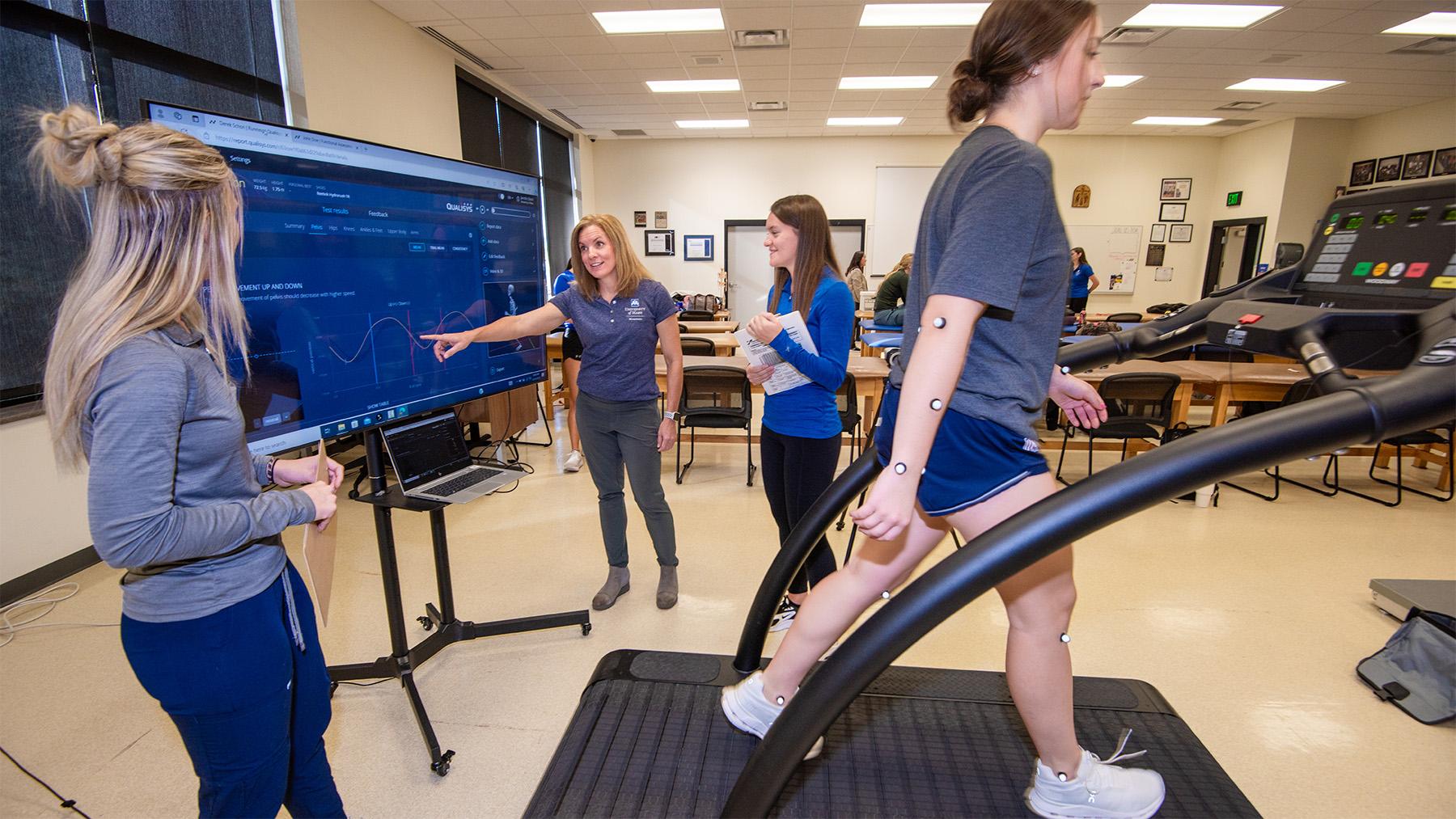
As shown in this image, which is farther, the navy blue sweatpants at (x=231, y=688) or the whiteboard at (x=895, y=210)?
the whiteboard at (x=895, y=210)

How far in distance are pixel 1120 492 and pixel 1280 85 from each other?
32.2 feet

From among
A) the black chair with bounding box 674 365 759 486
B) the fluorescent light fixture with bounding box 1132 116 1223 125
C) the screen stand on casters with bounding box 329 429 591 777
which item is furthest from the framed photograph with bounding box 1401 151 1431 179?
the screen stand on casters with bounding box 329 429 591 777

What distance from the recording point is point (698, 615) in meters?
2.76

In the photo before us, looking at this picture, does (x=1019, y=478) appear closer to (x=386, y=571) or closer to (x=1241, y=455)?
(x=1241, y=455)

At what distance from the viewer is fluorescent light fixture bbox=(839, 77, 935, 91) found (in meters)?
7.60

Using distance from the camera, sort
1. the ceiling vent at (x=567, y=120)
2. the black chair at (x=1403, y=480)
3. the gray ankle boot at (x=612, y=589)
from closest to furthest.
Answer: the gray ankle boot at (x=612, y=589), the black chair at (x=1403, y=480), the ceiling vent at (x=567, y=120)

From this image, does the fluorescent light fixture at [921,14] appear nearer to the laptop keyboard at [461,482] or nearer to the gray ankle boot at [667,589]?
the gray ankle boot at [667,589]

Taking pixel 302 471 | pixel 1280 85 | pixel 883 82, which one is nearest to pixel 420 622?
pixel 302 471

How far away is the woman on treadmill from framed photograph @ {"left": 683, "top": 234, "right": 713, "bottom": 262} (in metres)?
10.5

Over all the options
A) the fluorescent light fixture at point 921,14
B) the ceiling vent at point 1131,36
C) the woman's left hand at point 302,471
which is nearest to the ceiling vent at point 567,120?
the fluorescent light fixture at point 921,14

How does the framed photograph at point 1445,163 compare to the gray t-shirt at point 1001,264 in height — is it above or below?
above

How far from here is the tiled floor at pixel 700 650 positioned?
1.89 m

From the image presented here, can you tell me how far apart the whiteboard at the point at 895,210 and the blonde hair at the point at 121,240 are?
10.9 metres

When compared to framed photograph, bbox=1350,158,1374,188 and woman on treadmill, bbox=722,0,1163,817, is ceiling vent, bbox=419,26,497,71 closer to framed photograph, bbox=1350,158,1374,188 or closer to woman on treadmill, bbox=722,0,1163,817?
woman on treadmill, bbox=722,0,1163,817
